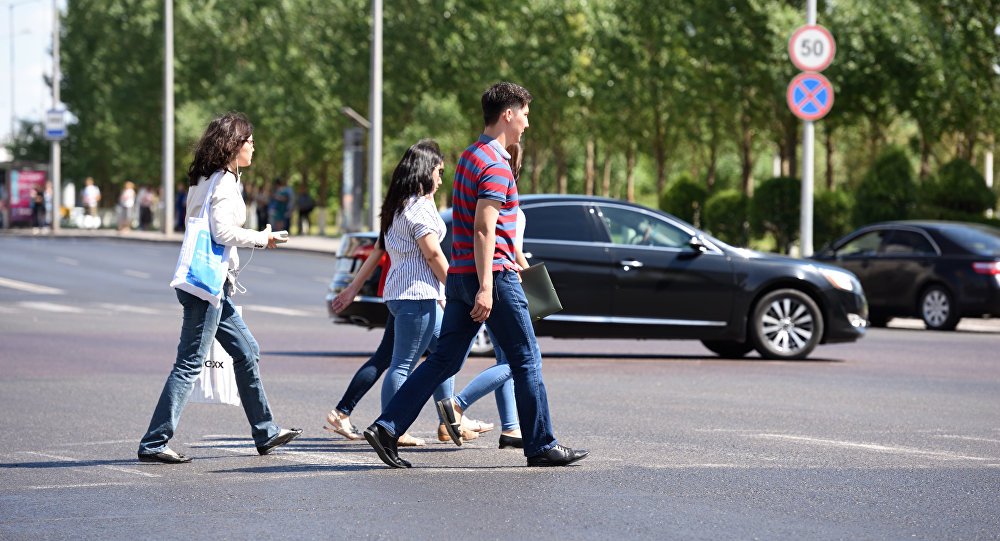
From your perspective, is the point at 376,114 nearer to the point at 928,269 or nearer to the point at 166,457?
the point at 928,269

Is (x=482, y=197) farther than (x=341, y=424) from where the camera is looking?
No

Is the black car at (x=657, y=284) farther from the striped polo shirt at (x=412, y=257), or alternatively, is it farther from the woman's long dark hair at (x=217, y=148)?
the woman's long dark hair at (x=217, y=148)

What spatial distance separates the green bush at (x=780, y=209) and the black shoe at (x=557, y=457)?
97.9 ft

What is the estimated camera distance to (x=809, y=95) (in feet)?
81.0

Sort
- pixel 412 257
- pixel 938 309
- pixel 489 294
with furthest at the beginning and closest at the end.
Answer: pixel 938 309 < pixel 412 257 < pixel 489 294

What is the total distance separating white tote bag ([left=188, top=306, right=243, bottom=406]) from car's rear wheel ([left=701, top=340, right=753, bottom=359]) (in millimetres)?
8023

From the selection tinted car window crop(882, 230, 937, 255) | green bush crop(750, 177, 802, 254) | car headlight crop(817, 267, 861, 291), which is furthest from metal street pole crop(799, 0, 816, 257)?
green bush crop(750, 177, 802, 254)

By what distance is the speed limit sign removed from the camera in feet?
80.4

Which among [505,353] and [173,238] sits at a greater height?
[505,353]

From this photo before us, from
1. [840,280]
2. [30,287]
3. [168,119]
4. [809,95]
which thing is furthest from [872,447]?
[168,119]

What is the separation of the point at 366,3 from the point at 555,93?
983 cm

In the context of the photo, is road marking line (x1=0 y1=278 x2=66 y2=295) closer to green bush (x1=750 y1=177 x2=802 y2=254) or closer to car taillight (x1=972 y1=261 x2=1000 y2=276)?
car taillight (x1=972 y1=261 x2=1000 y2=276)

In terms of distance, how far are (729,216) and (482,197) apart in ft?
108

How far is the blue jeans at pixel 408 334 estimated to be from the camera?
30.0ft
